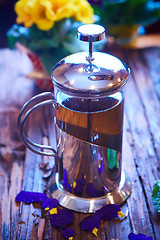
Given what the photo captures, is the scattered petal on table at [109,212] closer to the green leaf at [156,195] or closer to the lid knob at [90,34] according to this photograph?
the green leaf at [156,195]

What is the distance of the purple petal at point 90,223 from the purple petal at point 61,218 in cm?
3

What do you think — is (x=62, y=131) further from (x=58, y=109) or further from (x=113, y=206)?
(x=113, y=206)

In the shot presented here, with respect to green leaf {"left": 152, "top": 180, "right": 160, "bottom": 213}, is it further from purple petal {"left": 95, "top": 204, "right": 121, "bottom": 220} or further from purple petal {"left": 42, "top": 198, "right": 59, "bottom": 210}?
purple petal {"left": 42, "top": 198, "right": 59, "bottom": 210}

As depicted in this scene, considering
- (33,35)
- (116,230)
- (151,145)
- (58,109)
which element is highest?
(33,35)

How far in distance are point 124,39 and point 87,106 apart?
2.35 feet

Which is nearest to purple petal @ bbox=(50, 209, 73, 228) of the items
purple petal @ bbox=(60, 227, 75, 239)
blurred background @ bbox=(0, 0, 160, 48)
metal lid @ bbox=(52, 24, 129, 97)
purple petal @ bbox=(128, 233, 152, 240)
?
purple petal @ bbox=(60, 227, 75, 239)

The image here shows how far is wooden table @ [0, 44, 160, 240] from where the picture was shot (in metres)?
0.73

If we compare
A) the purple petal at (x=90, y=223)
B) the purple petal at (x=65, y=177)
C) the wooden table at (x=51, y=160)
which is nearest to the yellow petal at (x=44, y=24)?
the wooden table at (x=51, y=160)

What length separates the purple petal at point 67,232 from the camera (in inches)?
27.6

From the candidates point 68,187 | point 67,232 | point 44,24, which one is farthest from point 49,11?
point 67,232

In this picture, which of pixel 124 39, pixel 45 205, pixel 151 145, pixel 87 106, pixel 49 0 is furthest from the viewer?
pixel 124 39

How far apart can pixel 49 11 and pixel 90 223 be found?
602mm

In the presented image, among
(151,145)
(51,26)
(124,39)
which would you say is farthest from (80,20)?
(151,145)

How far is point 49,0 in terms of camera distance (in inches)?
40.5
